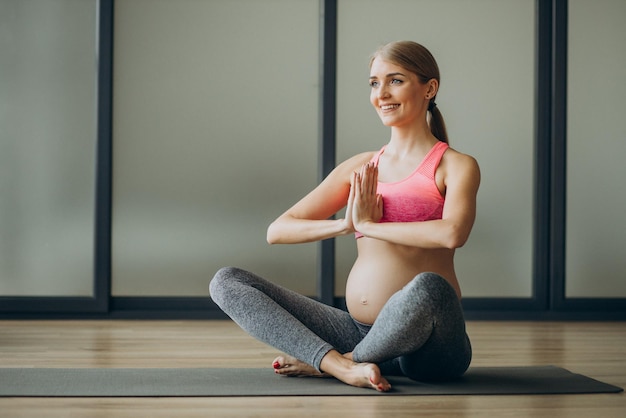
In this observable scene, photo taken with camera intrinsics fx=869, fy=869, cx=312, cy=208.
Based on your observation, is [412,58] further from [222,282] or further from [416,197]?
[222,282]

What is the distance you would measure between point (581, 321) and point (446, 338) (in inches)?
94.5

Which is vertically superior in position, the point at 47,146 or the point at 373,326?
the point at 47,146

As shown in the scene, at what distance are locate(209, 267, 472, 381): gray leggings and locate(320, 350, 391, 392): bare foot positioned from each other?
2 cm

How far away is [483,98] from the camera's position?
4508mm

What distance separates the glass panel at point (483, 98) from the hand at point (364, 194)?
2096mm

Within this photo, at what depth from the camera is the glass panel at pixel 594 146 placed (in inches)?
178

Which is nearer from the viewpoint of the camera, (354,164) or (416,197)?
(416,197)

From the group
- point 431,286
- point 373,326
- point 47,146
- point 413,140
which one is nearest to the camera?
point 431,286

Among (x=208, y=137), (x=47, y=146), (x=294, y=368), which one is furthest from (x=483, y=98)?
(x=294, y=368)

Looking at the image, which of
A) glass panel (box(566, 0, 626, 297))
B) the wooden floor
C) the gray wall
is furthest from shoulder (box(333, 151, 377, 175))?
glass panel (box(566, 0, 626, 297))

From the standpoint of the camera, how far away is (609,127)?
4.54 metres

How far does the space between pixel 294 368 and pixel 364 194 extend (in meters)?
0.55

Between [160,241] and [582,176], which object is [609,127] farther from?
[160,241]

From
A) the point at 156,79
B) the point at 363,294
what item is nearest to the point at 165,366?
the point at 363,294
